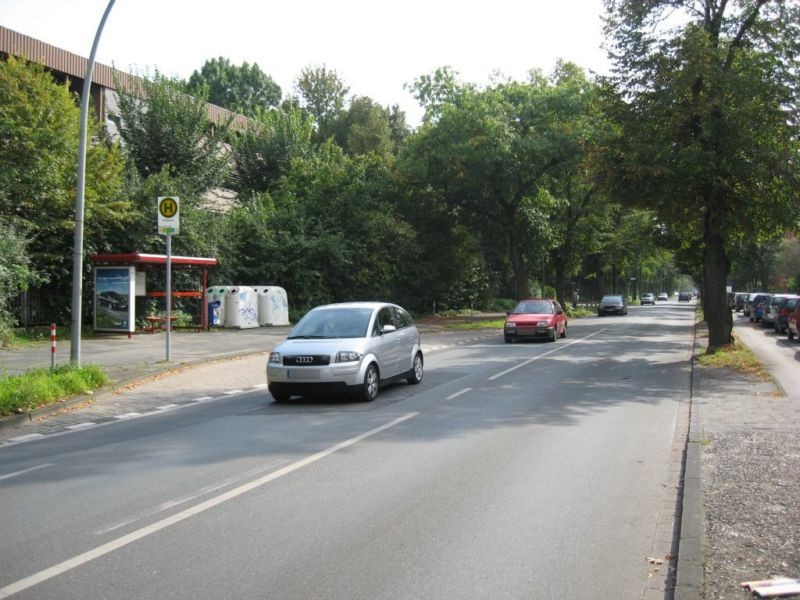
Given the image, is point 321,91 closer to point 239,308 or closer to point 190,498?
point 239,308

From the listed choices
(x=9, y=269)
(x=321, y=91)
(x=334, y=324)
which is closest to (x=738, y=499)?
(x=334, y=324)

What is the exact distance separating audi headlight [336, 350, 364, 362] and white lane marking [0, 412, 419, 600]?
316 centimetres

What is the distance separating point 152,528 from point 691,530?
382 centimetres

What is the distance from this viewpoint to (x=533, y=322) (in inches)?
974

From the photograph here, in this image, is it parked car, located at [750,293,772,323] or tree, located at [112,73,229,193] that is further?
parked car, located at [750,293,772,323]

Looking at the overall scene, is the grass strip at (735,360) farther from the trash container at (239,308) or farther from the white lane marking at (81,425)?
the trash container at (239,308)

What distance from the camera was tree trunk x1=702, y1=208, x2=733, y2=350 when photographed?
1884 cm

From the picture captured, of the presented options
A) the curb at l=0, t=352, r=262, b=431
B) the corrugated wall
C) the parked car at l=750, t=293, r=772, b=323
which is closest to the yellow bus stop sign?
the curb at l=0, t=352, r=262, b=431

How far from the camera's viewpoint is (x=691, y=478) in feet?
21.1

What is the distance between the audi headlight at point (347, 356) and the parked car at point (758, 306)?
31.8 metres

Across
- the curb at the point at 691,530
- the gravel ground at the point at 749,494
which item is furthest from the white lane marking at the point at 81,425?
the gravel ground at the point at 749,494

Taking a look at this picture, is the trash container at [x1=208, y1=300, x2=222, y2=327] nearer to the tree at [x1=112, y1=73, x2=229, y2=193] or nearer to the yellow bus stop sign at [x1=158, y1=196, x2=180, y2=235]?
the tree at [x1=112, y1=73, x2=229, y2=193]

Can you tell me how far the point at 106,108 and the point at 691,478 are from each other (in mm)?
34446

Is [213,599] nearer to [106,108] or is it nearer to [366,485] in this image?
[366,485]
